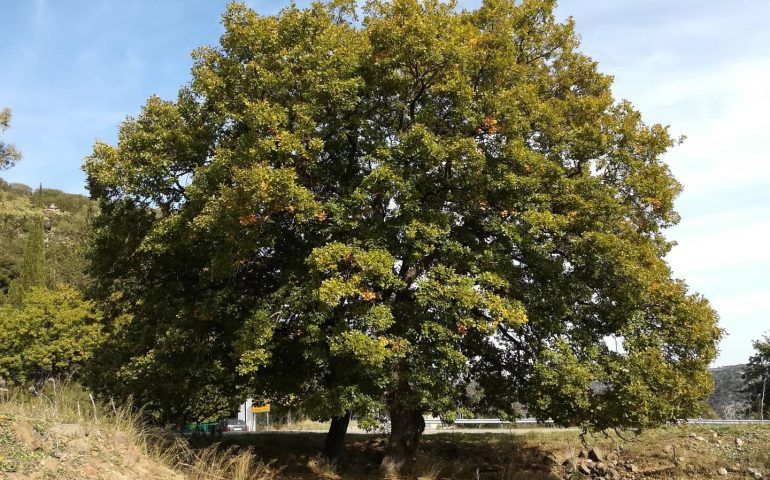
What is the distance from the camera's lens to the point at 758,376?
3238 cm

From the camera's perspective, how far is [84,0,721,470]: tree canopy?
38.1 ft

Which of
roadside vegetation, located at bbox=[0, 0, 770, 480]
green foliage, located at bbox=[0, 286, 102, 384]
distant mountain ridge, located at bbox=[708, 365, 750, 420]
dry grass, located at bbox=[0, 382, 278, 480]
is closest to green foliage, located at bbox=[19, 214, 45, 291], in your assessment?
green foliage, located at bbox=[0, 286, 102, 384]

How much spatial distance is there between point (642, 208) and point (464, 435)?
13574mm

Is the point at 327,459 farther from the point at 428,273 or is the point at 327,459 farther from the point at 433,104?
the point at 433,104

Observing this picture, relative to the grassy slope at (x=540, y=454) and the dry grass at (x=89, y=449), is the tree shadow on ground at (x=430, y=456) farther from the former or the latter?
the dry grass at (x=89, y=449)

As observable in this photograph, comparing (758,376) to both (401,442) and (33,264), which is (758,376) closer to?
(401,442)

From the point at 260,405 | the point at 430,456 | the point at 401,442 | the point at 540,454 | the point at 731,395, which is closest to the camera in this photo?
the point at 401,442

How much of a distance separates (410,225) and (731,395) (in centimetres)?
3439

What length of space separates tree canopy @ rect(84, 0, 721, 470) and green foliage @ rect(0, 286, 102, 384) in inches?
791

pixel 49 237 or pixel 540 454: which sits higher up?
pixel 49 237

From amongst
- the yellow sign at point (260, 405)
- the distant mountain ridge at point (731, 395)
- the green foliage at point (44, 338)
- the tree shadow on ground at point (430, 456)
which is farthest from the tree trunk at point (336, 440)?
the distant mountain ridge at point (731, 395)

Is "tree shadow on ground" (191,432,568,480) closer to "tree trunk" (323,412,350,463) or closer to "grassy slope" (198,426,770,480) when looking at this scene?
"grassy slope" (198,426,770,480)

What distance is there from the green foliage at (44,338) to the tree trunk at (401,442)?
22802 mm

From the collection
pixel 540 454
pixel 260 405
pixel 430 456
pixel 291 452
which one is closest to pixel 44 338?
pixel 291 452
